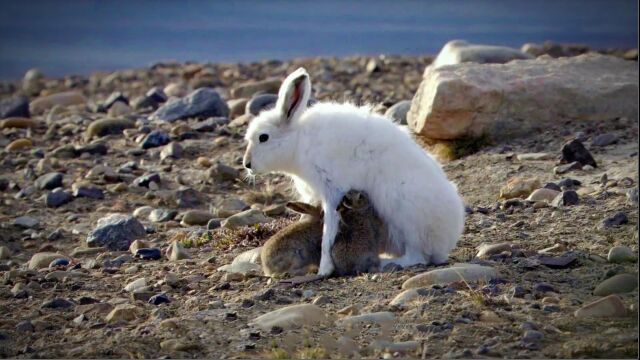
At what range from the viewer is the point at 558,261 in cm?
746

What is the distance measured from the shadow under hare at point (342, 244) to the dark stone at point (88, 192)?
380cm

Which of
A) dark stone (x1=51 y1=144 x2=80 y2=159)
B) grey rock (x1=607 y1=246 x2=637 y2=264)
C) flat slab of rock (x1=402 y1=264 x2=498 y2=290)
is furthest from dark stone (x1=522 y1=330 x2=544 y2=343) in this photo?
dark stone (x1=51 y1=144 x2=80 y2=159)

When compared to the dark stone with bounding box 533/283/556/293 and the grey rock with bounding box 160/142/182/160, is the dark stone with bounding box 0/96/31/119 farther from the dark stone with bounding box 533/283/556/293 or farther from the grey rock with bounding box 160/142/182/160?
the dark stone with bounding box 533/283/556/293

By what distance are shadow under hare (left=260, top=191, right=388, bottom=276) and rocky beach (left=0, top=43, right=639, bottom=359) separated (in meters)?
0.21

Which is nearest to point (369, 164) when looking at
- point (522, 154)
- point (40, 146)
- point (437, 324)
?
point (437, 324)

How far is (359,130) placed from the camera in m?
8.09

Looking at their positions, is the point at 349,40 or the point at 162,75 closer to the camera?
the point at 162,75

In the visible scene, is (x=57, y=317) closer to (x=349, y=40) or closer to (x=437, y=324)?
(x=437, y=324)

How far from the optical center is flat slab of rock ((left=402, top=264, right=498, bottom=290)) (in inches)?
281

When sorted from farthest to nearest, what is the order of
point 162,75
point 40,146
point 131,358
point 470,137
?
point 162,75 < point 40,146 < point 470,137 < point 131,358

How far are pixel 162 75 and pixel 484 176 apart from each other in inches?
421

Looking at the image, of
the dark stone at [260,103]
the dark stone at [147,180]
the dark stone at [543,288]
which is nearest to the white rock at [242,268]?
the dark stone at [543,288]

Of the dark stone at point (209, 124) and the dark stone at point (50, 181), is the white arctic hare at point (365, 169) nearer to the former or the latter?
the dark stone at point (50, 181)

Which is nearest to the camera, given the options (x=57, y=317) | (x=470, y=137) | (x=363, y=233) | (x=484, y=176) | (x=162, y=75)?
(x=57, y=317)
